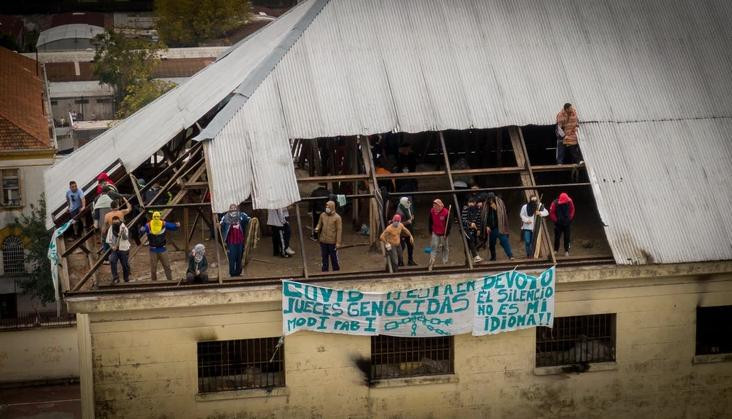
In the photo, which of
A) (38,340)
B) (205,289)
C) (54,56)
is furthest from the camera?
(54,56)

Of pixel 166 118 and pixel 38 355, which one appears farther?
pixel 38 355

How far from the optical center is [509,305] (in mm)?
26703

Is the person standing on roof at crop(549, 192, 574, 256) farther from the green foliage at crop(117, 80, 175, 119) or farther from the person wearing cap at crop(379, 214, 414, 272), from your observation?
the green foliage at crop(117, 80, 175, 119)

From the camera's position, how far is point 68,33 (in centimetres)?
8631

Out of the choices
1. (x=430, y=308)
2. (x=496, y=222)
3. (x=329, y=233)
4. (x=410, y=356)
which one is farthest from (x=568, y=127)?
(x=410, y=356)

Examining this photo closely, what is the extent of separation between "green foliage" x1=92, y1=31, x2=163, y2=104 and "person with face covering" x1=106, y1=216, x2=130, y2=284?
1848 inches

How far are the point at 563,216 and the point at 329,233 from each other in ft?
19.8

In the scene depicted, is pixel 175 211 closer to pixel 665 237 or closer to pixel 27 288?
pixel 665 237

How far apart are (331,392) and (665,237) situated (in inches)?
363

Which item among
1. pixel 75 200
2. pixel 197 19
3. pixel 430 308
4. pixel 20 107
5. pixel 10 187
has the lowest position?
pixel 430 308

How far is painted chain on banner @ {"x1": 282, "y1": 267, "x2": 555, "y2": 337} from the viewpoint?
25734 millimetres

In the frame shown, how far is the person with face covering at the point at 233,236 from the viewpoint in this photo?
26.0 m

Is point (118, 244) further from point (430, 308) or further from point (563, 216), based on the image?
point (563, 216)

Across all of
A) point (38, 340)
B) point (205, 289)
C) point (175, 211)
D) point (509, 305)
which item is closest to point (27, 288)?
point (38, 340)
